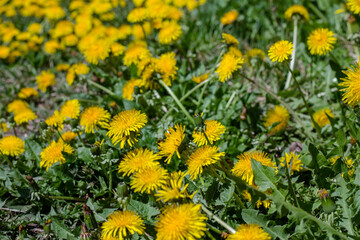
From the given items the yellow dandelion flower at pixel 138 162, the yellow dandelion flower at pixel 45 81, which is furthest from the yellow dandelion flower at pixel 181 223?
the yellow dandelion flower at pixel 45 81

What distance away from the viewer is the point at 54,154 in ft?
7.52

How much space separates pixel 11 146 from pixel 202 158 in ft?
4.95

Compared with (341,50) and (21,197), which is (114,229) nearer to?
(21,197)

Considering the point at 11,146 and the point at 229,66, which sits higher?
the point at 229,66

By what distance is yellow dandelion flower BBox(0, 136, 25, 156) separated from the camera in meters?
2.49

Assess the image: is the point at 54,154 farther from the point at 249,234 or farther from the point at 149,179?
the point at 249,234

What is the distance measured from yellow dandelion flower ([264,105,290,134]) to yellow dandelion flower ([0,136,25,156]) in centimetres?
178

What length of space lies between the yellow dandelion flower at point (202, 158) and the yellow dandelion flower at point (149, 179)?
0.46ft

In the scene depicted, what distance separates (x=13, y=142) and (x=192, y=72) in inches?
65.5

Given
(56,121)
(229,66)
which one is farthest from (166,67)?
(56,121)

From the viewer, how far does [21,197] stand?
7.93ft

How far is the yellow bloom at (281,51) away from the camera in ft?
6.71

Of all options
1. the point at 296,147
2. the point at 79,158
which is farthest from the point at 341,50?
the point at 79,158

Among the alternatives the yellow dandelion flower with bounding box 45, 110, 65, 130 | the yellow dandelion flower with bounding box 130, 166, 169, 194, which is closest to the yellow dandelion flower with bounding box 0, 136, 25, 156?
the yellow dandelion flower with bounding box 45, 110, 65, 130
